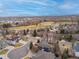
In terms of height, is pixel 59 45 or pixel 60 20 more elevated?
pixel 60 20

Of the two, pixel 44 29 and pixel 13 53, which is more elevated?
pixel 44 29

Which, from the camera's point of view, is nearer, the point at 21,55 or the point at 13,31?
the point at 21,55

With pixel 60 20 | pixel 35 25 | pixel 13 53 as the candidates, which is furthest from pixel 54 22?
pixel 13 53

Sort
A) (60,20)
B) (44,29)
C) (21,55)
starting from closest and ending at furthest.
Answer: (21,55) < (60,20) < (44,29)

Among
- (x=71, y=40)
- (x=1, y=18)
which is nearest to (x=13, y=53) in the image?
(x=1, y=18)

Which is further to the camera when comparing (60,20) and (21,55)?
(60,20)

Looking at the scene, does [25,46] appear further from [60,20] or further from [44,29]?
[60,20]

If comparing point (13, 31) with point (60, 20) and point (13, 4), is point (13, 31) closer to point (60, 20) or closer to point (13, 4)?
point (13, 4)

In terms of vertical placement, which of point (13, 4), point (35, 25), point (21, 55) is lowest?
point (21, 55)

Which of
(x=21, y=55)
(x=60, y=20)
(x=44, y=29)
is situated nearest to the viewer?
(x=21, y=55)
